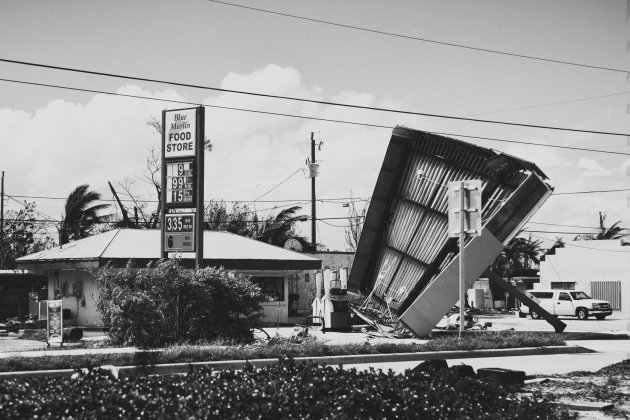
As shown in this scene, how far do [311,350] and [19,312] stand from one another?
83.0 ft

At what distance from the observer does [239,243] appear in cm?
3597

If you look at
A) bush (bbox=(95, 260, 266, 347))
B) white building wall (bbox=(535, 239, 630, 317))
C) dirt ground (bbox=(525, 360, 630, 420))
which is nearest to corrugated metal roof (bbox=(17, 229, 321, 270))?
bush (bbox=(95, 260, 266, 347))

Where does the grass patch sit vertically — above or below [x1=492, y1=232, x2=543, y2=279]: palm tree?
below

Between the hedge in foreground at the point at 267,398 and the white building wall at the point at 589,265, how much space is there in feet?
153

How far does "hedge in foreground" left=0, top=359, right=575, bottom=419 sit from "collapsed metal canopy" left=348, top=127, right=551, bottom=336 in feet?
45.3

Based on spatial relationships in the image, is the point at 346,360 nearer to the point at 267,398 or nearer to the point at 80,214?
the point at 267,398

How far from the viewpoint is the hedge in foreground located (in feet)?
23.1

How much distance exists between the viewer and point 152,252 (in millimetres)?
31500

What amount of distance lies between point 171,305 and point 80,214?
116ft

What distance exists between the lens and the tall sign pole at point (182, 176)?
22.1 m

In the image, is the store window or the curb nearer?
the curb

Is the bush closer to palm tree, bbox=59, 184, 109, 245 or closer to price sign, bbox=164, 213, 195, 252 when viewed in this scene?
price sign, bbox=164, 213, 195, 252

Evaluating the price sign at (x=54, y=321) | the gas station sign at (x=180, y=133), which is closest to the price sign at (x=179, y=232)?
the gas station sign at (x=180, y=133)

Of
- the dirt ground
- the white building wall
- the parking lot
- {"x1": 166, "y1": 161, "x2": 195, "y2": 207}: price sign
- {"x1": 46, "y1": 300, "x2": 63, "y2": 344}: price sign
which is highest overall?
{"x1": 166, "y1": 161, "x2": 195, "y2": 207}: price sign
